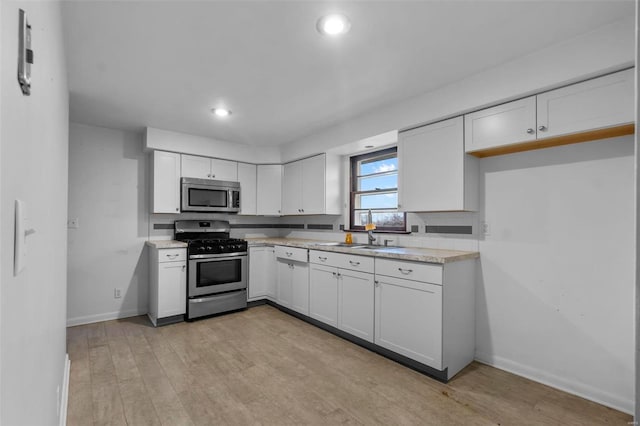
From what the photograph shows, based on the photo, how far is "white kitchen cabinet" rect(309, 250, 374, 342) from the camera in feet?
9.93

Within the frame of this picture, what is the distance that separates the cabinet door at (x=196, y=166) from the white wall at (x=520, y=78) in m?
2.24

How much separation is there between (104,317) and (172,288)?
3.25ft

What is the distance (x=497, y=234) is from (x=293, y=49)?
88.9 inches

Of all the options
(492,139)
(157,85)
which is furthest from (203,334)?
(492,139)

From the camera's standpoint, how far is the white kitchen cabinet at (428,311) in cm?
247

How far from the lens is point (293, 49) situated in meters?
2.19

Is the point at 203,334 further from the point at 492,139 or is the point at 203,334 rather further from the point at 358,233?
the point at 492,139

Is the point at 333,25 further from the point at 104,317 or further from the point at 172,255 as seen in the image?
the point at 104,317

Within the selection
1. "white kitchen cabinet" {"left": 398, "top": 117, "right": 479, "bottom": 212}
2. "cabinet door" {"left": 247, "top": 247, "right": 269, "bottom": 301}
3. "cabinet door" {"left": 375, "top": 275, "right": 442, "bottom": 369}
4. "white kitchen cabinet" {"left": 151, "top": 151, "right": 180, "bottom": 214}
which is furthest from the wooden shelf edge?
"white kitchen cabinet" {"left": 151, "top": 151, "right": 180, "bottom": 214}

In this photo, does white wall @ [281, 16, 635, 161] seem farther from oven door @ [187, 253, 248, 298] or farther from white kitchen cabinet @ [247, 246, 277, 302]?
oven door @ [187, 253, 248, 298]

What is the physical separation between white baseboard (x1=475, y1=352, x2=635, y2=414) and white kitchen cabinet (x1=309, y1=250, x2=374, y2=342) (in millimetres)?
1066

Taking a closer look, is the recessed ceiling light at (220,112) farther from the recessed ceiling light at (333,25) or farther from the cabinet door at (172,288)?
the cabinet door at (172,288)

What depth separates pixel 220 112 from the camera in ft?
11.1

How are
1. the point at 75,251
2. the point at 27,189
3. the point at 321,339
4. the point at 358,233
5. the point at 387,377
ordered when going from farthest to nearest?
the point at 358,233 < the point at 75,251 < the point at 321,339 < the point at 387,377 < the point at 27,189
